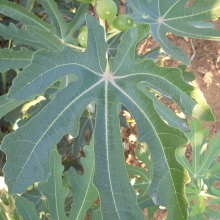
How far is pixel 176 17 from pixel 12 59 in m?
0.58

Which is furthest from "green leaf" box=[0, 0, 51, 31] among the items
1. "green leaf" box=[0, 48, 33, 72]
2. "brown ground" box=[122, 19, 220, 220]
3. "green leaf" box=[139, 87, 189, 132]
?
"brown ground" box=[122, 19, 220, 220]

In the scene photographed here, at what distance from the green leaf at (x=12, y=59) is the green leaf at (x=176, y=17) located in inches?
15.8

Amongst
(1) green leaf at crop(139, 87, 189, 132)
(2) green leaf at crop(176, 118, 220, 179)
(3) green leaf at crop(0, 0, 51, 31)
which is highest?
(3) green leaf at crop(0, 0, 51, 31)

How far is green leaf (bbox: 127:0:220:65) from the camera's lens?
125 centimetres

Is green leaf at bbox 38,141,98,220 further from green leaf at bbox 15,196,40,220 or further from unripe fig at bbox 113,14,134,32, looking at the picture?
unripe fig at bbox 113,14,134,32

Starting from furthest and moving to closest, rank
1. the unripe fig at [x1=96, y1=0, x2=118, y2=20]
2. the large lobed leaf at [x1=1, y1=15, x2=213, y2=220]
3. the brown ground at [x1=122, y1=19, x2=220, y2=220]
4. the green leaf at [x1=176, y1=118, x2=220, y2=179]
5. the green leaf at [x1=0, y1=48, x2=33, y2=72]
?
the brown ground at [x1=122, y1=19, x2=220, y2=220] → the green leaf at [x1=176, y1=118, x2=220, y2=179] → the green leaf at [x1=0, y1=48, x2=33, y2=72] → the unripe fig at [x1=96, y1=0, x2=118, y2=20] → the large lobed leaf at [x1=1, y1=15, x2=213, y2=220]

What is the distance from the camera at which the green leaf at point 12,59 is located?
4.15 ft

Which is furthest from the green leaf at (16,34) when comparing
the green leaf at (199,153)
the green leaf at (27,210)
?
the green leaf at (199,153)

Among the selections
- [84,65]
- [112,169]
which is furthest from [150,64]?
[112,169]

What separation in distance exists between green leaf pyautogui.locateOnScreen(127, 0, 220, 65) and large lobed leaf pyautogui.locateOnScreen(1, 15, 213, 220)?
279 mm

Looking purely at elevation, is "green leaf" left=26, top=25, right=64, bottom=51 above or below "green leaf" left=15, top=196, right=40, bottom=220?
above

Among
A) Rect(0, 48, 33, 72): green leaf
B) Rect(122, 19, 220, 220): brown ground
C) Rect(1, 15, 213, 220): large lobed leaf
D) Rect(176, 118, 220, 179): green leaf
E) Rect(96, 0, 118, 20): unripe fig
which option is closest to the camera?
Rect(1, 15, 213, 220): large lobed leaf

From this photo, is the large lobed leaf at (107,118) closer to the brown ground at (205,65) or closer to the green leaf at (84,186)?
the green leaf at (84,186)

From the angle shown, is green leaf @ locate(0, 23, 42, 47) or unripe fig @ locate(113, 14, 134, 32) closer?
unripe fig @ locate(113, 14, 134, 32)
